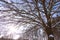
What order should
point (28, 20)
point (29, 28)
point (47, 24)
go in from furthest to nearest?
point (29, 28) → point (28, 20) → point (47, 24)

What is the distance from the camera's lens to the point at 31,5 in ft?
34.2

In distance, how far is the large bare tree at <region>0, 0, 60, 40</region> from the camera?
33.1 feet

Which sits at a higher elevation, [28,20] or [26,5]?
[26,5]

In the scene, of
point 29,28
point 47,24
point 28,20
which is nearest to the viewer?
point 47,24

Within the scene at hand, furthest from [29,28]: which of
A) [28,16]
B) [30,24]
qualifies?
[28,16]

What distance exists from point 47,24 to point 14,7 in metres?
2.70

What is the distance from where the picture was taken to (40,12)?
34.9 ft

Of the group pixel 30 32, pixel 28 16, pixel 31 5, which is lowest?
pixel 30 32

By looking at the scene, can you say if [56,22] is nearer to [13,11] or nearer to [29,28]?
[29,28]

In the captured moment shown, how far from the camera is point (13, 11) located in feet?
34.6

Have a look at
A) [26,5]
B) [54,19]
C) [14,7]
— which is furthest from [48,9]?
[14,7]

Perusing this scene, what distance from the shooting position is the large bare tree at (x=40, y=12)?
10.1 m

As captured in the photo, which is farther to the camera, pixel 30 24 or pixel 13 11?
pixel 30 24

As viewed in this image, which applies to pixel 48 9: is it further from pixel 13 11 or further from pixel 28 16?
pixel 13 11
